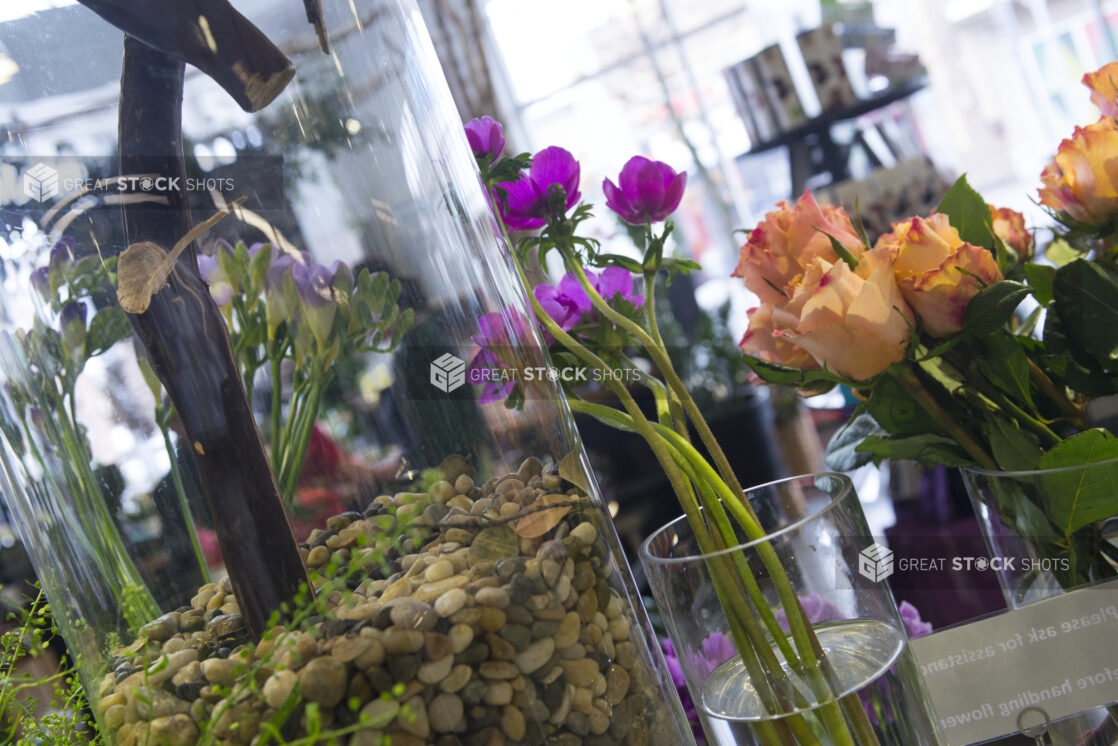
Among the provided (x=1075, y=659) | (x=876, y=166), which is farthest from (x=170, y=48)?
(x=876, y=166)

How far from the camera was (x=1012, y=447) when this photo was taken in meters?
0.42

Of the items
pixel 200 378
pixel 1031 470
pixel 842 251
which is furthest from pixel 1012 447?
pixel 200 378

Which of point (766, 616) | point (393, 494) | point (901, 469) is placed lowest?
point (901, 469)

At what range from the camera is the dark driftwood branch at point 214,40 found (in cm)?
30

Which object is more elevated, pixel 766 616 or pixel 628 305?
pixel 628 305

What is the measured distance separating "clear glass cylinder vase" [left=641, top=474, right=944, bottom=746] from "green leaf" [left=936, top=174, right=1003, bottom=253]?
166 millimetres

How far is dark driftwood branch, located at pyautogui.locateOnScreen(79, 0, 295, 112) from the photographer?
0.99 feet

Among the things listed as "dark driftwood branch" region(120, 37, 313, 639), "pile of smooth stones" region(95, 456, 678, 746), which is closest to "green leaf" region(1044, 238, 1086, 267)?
"pile of smooth stones" region(95, 456, 678, 746)

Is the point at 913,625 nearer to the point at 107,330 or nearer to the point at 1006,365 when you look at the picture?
the point at 1006,365

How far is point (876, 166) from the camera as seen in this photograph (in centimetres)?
231

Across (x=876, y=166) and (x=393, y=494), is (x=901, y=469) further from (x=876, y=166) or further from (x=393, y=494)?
(x=876, y=166)

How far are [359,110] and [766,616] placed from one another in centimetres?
25

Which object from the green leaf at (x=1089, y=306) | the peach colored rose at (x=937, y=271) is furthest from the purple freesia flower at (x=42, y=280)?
the green leaf at (x=1089, y=306)

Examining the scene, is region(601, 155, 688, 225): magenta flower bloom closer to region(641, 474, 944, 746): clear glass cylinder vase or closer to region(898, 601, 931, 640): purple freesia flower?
region(641, 474, 944, 746): clear glass cylinder vase
